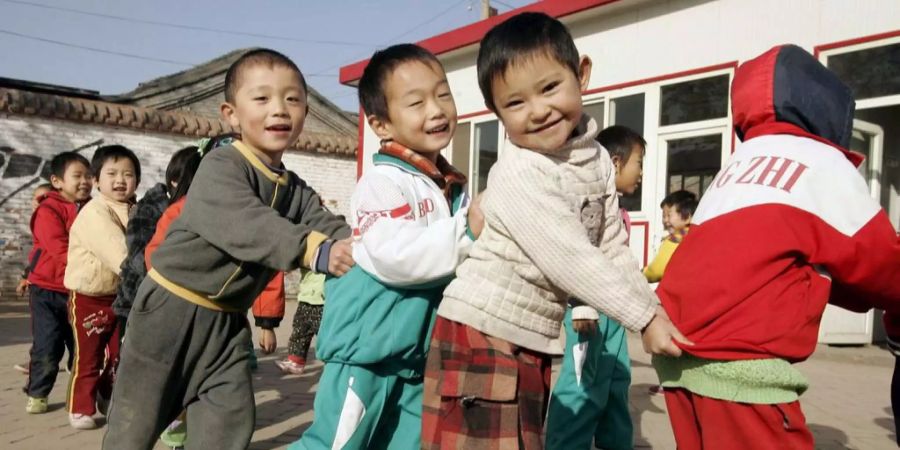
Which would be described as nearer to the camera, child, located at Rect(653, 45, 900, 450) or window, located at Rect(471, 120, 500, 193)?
child, located at Rect(653, 45, 900, 450)

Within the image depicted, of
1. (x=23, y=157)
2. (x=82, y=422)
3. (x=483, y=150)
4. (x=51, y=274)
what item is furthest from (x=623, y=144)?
(x=23, y=157)

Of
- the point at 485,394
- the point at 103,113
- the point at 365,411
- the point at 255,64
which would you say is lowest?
the point at 365,411

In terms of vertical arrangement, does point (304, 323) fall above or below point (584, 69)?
below

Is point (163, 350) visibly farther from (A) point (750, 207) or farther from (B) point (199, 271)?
(A) point (750, 207)

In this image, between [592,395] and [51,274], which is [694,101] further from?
[51,274]

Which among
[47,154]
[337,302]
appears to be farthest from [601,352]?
[47,154]

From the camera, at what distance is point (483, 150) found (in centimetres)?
1016

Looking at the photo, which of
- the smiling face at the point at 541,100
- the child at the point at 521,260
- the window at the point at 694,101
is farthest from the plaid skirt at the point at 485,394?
the window at the point at 694,101

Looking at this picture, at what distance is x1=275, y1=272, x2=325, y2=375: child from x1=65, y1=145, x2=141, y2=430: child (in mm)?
1863

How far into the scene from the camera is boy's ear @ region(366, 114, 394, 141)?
2.30 meters

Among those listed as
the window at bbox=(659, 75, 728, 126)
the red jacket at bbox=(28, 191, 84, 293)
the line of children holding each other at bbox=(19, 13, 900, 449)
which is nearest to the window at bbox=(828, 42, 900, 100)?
the window at bbox=(659, 75, 728, 126)

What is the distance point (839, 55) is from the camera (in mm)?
6660

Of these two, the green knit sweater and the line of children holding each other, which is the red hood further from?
the green knit sweater

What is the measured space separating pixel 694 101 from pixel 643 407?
417cm
